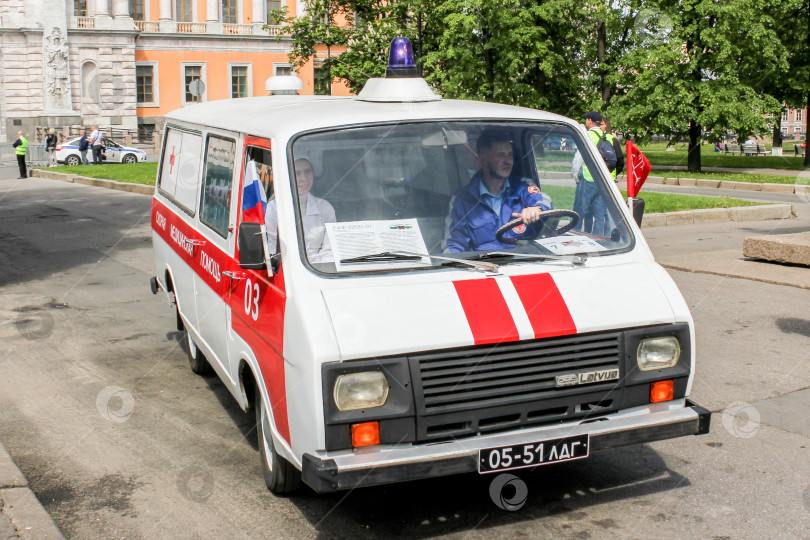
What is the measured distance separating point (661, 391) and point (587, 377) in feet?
1.57

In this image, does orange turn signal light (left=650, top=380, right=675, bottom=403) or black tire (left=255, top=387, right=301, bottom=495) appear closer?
orange turn signal light (left=650, top=380, right=675, bottom=403)

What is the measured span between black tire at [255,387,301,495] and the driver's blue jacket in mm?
1301

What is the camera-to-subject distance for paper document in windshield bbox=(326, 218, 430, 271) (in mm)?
4527

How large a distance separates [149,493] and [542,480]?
213 cm

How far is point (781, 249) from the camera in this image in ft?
39.0

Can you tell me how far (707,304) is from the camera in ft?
32.1

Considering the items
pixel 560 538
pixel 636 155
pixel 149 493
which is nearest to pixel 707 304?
pixel 636 155

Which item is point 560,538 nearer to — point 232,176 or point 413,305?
point 413,305

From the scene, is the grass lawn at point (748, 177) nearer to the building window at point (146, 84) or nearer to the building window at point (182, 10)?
the building window at point (146, 84)

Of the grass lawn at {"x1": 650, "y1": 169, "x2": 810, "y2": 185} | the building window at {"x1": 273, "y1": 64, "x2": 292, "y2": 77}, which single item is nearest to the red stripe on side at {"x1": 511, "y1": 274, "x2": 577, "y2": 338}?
the grass lawn at {"x1": 650, "y1": 169, "x2": 810, "y2": 185}
